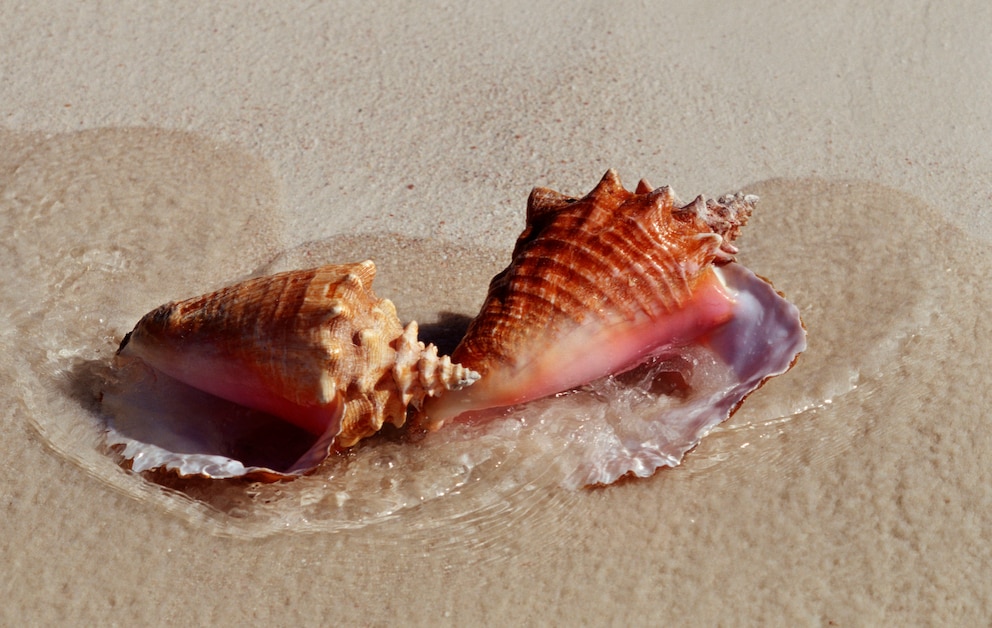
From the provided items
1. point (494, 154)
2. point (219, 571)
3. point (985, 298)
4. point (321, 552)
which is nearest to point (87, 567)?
point (219, 571)

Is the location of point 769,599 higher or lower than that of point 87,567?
lower

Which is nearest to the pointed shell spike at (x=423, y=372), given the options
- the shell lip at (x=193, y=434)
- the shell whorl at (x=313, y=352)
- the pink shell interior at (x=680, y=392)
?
the shell whorl at (x=313, y=352)

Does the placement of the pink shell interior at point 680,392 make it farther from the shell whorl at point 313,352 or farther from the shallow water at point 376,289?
the shell whorl at point 313,352

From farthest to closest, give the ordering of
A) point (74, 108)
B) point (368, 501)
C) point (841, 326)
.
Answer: point (74, 108), point (841, 326), point (368, 501)

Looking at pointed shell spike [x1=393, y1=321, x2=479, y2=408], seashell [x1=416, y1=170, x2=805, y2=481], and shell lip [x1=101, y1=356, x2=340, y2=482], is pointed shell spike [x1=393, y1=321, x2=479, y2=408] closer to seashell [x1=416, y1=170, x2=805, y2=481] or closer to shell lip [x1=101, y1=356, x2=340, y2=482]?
seashell [x1=416, y1=170, x2=805, y2=481]

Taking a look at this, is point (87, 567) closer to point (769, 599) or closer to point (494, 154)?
point (769, 599)

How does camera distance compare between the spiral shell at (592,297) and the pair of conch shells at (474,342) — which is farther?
the spiral shell at (592,297)

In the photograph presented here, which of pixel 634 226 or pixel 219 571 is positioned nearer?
pixel 219 571
